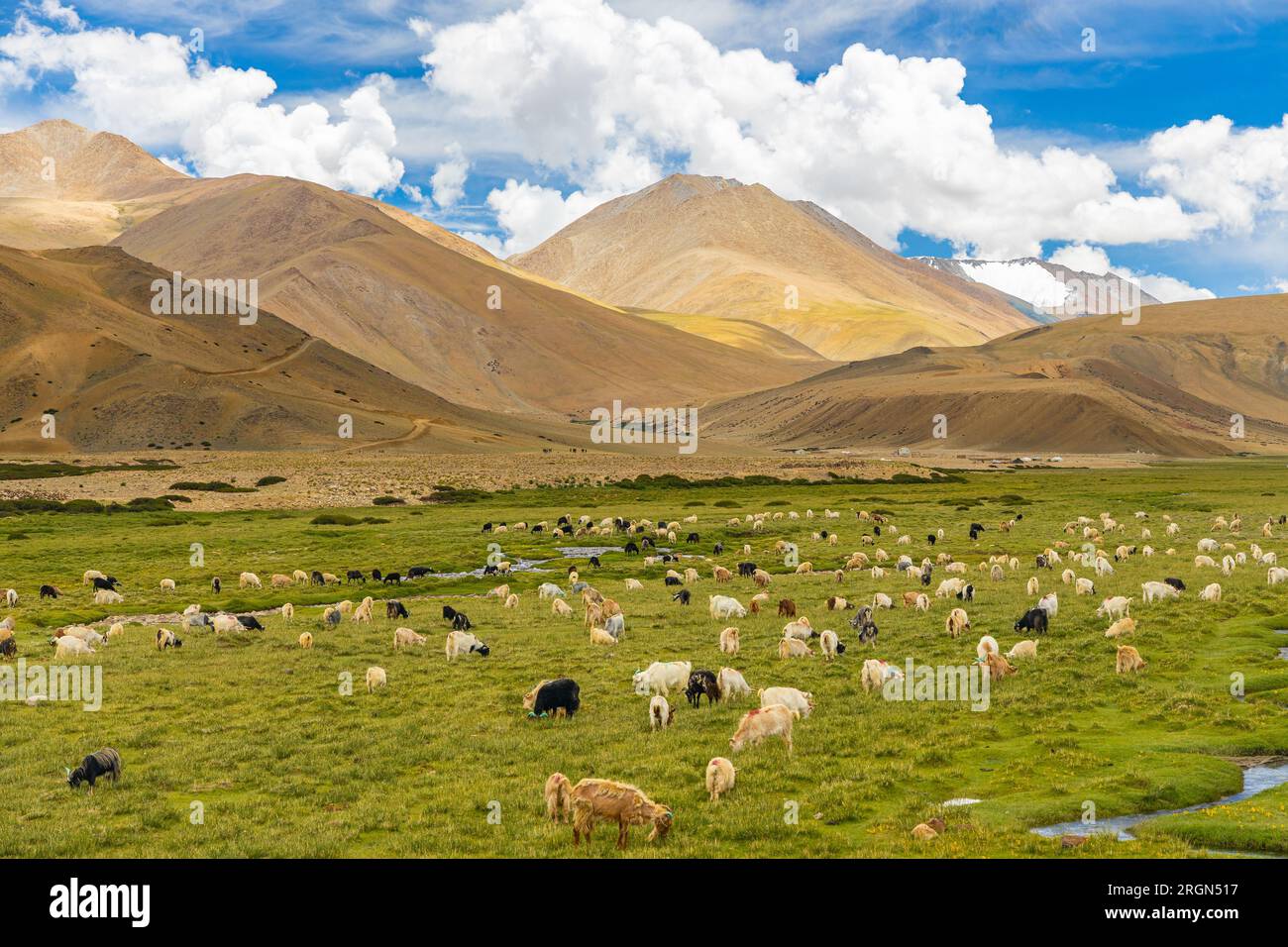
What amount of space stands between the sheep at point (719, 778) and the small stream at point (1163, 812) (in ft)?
13.6

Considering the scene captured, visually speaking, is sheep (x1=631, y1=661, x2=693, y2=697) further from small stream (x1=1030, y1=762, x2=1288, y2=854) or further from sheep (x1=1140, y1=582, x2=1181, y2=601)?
sheep (x1=1140, y1=582, x2=1181, y2=601)

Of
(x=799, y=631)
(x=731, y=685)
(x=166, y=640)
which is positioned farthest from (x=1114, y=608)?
(x=166, y=640)

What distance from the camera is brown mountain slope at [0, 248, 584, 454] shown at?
125000mm

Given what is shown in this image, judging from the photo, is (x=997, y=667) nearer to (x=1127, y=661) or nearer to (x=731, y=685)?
(x=1127, y=661)

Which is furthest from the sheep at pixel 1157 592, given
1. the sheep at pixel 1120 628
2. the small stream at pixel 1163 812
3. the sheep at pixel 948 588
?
the small stream at pixel 1163 812

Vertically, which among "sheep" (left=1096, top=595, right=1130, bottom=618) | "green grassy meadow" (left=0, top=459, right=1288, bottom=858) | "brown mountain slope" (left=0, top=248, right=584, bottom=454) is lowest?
"green grassy meadow" (left=0, top=459, right=1288, bottom=858)

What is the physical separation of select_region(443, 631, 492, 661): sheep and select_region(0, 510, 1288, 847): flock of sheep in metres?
0.03

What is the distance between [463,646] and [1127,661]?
1608 cm

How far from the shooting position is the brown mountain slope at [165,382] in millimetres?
Answer: 125000

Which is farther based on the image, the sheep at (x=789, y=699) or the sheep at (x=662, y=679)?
the sheep at (x=662, y=679)

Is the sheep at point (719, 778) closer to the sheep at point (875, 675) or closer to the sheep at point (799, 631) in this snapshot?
the sheep at point (875, 675)

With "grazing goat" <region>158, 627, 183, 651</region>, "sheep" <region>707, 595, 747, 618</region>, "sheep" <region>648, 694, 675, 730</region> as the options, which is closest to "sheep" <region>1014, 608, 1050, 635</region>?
"sheep" <region>707, 595, 747, 618</region>

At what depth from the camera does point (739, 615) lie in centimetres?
3189
